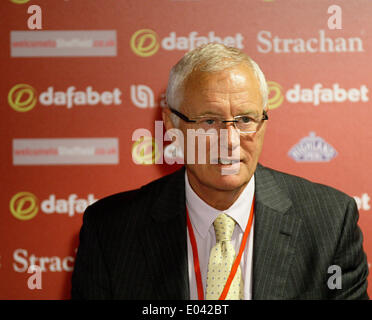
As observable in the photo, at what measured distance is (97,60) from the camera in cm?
182

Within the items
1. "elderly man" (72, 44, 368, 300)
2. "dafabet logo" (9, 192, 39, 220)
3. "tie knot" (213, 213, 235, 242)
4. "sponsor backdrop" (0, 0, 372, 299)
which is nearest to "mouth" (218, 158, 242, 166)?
"elderly man" (72, 44, 368, 300)

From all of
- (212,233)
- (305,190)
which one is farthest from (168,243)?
(305,190)

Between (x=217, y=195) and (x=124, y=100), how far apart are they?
67 cm

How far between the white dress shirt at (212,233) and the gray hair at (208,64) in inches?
14.3

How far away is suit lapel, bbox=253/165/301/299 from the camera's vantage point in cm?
140

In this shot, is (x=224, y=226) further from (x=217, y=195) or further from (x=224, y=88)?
(x=224, y=88)

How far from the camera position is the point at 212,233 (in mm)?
1485

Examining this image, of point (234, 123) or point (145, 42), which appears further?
point (145, 42)

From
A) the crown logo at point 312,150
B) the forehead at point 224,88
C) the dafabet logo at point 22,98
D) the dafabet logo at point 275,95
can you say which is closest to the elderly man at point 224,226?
the forehead at point 224,88

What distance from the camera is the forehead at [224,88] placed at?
4.37ft

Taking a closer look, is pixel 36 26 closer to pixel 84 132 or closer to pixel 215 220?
pixel 84 132

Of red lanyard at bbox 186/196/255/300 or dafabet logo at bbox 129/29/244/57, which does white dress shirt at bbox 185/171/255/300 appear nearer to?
red lanyard at bbox 186/196/255/300
